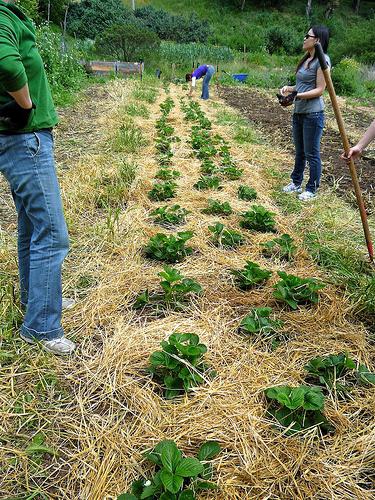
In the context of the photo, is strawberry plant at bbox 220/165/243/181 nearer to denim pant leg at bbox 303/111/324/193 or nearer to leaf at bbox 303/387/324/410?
denim pant leg at bbox 303/111/324/193

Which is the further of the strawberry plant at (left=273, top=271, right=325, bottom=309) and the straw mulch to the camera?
the strawberry plant at (left=273, top=271, right=325, bottom=309)

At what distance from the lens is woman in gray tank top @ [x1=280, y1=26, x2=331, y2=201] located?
3.96 meters

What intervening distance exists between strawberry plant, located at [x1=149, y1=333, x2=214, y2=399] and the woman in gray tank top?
9.48ft

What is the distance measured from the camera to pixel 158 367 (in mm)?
2012

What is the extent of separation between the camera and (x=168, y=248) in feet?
9.81

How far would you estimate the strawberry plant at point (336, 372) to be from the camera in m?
1.92

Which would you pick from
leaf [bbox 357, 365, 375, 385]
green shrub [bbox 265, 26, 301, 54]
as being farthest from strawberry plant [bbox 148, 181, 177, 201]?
green shrub [bbox 265, 26, 301, 54]

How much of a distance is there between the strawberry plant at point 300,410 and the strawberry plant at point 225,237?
1679 mm

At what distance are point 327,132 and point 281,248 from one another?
6032 mm

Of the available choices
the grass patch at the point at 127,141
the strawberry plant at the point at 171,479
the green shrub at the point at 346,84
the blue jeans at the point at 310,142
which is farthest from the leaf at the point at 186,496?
the green shrub at the point at 346,84

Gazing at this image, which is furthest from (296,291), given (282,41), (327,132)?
(282,41)

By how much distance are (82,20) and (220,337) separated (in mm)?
38760

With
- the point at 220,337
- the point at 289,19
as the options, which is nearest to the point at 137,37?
the point at 220,337

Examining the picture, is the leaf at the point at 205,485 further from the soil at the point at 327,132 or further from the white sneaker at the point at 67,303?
the soil at the point at 327,132
